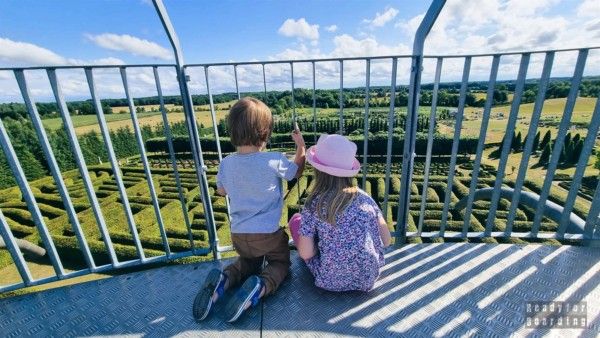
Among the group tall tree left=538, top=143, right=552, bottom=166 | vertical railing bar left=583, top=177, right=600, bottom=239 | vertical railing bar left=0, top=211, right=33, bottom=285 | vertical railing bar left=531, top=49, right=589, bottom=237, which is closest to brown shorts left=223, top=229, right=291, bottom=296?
vertical railing bar left=0, top=211, right=33, bottom=285

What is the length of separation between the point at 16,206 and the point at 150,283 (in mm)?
22758

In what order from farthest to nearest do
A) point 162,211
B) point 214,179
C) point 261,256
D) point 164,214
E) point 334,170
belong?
1. point 214,179
2. point 162,211
3. point 164,214
4. point 261,256
5. point 334,170

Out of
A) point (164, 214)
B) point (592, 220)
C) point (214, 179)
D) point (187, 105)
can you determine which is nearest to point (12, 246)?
point (187, 105)

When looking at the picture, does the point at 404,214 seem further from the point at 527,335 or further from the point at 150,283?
the point at 150,283

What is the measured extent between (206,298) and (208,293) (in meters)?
0.03

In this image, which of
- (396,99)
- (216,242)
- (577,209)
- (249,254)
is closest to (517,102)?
(396,99)

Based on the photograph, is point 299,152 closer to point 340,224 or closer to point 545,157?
point 340,224

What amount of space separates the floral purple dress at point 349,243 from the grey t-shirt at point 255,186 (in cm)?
29

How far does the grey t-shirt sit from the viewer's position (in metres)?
2.05

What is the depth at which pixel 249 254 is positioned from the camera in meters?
2.23

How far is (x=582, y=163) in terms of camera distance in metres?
2.33

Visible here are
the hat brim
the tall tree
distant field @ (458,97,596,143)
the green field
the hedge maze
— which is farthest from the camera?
the tall tree

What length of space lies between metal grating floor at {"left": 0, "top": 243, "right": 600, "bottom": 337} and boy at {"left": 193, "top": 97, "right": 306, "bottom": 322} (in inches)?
5.6

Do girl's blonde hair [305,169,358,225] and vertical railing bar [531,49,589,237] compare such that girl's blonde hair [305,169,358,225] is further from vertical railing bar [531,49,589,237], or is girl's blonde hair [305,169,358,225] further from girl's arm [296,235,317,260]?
vertical railing bar [531,49,589,237]
